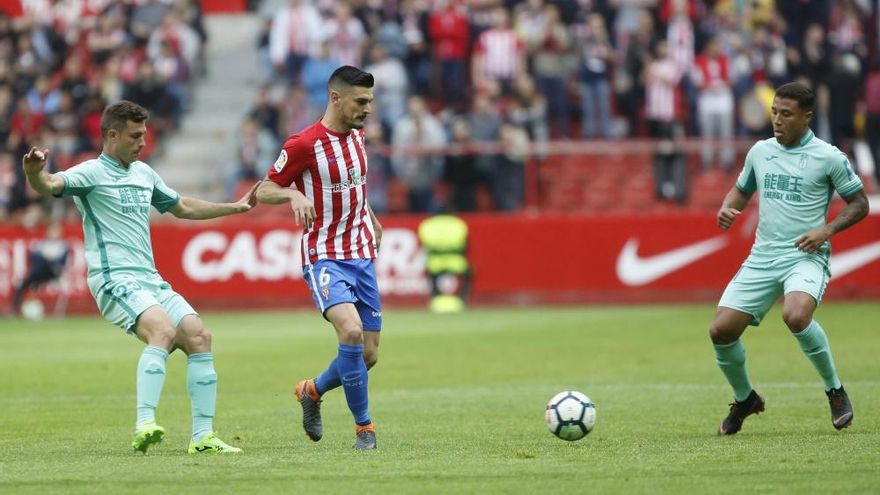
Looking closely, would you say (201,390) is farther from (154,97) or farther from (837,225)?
(154,97)

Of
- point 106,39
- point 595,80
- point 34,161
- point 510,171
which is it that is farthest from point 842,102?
point 34,161

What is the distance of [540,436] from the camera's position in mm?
10320

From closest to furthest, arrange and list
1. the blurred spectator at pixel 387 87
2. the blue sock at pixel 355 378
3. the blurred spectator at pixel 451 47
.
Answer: the blue sock at pixel 355 378 → the blurred spectator at pixel 387 87 → the blurred spectator at pixel 451 47

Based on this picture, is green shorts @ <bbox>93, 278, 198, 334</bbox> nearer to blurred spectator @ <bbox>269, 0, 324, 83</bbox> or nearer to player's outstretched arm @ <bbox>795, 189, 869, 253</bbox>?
player's outstretched arm @ <bbox>795, 189, 869, 253</bbox>

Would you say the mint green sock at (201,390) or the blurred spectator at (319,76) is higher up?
the blurred spectator at (319,76)

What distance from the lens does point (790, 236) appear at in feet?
34.4

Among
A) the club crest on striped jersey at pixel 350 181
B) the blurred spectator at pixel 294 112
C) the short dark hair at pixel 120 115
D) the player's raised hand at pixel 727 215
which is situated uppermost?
the blurred spectator at pixel 294 112

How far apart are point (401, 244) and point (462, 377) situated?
11.1 meters

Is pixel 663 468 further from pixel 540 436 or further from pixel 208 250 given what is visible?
pixel 208 250

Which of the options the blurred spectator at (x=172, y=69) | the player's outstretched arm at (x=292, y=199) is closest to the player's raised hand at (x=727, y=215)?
the player's outstretched arm at (x=292, y=199)

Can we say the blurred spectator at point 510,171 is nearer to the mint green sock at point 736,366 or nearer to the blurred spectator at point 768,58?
the blurred spectator at point 768,58

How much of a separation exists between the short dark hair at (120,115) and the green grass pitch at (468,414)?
80.5 inches

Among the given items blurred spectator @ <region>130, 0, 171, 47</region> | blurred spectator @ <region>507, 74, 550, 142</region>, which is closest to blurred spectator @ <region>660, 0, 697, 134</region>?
blurred spectator @ <region>507, 74, 550, 142</region>

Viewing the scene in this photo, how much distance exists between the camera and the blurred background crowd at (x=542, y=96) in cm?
2547
